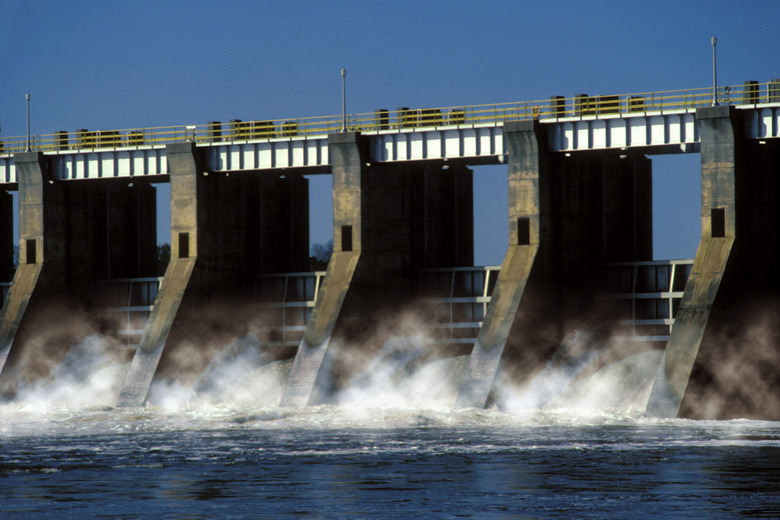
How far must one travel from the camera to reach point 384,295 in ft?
189

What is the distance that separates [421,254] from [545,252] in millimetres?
7597

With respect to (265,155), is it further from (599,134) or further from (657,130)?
(657,130)

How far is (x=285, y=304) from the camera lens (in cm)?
6128

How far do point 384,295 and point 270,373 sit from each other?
20.3ft

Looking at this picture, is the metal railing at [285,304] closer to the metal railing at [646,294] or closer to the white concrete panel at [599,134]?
the metal railing at [646,294]

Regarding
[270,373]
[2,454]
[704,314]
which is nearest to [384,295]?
[270,373]

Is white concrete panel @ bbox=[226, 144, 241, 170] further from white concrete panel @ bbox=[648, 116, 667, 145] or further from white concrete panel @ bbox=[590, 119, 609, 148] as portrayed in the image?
white concrete panel @ bbox=[648, 116, 667, 145]

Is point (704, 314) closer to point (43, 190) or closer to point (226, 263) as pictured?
point (226, 263)

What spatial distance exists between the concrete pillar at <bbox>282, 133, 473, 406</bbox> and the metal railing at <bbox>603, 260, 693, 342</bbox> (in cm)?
813

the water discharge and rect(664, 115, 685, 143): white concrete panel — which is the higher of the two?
rect(664, 115, 685, 143): white concrete panel

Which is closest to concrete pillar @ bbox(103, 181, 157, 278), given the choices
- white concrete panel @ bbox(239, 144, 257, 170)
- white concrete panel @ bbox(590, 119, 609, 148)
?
white concrete panel @ bbox(239, 144, 257, 170)

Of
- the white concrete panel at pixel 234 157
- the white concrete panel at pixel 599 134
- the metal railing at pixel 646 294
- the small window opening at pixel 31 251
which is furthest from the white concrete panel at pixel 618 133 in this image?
the small window opening at pixel 31 251

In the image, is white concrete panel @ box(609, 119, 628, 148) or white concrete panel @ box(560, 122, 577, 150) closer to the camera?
white concrete panel @ box(609, 119, 628, 148)

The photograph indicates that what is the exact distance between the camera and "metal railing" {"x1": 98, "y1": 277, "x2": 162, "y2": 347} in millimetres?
64812
